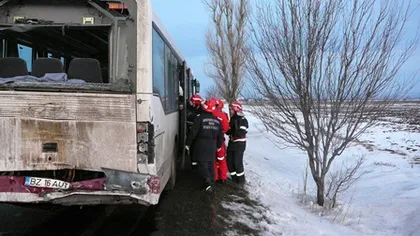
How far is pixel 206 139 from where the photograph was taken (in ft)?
27.3

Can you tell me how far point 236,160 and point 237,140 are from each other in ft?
1.42

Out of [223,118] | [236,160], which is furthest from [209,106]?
[236,160]

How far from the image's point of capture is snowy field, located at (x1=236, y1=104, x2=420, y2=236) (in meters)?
7.17

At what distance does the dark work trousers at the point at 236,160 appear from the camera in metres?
9.60

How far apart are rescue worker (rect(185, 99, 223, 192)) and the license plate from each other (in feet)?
12.1

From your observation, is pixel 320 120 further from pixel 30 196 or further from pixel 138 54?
pixel 30 196

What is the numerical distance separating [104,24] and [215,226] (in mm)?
3093

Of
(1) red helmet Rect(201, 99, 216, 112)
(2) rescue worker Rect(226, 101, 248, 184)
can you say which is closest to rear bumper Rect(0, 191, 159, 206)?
(1) red helmet Rect(201, 99, 216, 112)

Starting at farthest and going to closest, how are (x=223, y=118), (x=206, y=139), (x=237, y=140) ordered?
1. (x=237, y=140)
2. (x=223, y=118)
3. (x=206, y=139)

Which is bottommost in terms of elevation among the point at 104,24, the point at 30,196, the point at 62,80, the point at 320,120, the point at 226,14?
the point at 30,196

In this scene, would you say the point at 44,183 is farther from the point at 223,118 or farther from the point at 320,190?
the point at 320,190

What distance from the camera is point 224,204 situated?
7516mm

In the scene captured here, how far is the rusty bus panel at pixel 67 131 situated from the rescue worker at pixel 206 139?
3.50m

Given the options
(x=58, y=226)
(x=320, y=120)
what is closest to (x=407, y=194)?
(x=320, y=120)
